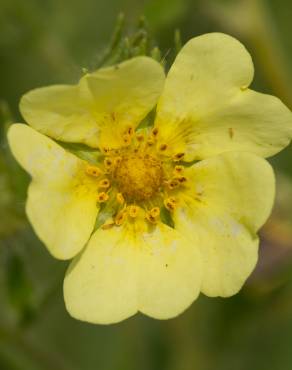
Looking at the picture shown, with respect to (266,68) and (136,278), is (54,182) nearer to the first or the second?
(136,278)

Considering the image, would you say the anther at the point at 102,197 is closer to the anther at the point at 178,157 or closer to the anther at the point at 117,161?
the anther at the point at 117,161

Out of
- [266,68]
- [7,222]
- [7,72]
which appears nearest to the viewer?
[7,222]

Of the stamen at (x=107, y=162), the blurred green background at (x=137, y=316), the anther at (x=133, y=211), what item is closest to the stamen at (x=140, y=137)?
the stamen at (x=107, y=162)

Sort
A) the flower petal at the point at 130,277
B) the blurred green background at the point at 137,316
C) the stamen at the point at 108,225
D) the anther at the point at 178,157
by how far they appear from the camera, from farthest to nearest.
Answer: the blurred green background at the point at 137,316, the anther at the point at 178,157, the stamen at the point at 108,225, the flower petal at the point at 130,277

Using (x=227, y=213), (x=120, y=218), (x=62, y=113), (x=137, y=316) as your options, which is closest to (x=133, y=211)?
(x=120, y=218)

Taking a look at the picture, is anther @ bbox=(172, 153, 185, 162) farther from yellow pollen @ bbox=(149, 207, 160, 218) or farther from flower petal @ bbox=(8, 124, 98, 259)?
flower petal @ bbox=(8, 124, 98, 259)

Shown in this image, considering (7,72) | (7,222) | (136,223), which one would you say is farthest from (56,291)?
(7,72)
